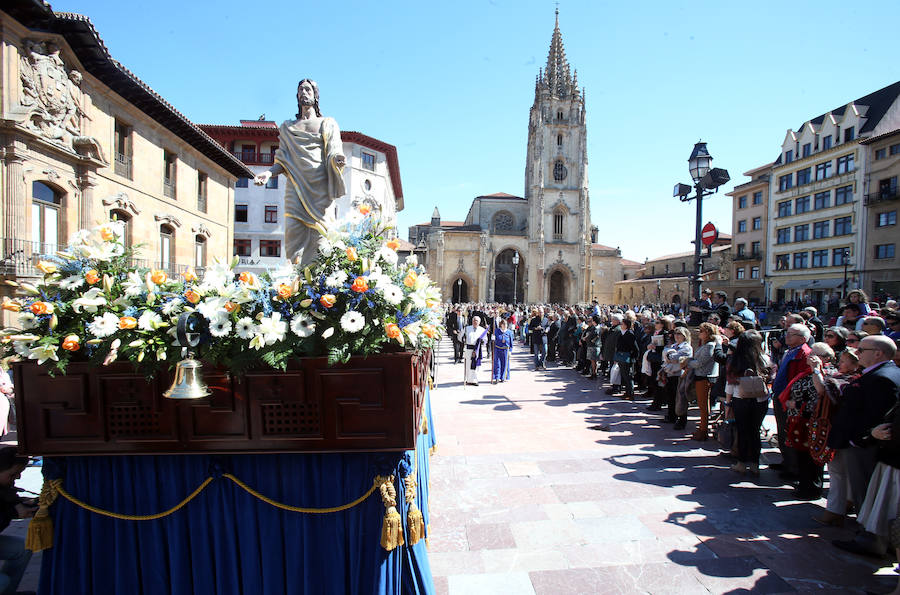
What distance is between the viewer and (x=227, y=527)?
108 inches

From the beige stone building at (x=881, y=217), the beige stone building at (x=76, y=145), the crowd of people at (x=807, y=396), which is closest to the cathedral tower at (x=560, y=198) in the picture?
the beige stone building at (x=881, y=217)

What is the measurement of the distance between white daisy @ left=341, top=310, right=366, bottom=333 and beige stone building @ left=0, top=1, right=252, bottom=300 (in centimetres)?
862

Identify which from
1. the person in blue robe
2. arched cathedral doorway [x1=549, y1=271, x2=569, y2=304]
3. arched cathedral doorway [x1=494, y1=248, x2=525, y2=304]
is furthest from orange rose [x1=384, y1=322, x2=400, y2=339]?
arched cathedral doorway [x1=549, y1=271, x2=569, y2=304]

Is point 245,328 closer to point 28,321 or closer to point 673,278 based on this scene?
point 28,321

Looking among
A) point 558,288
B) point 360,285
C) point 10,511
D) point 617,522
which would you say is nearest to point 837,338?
point 617,522

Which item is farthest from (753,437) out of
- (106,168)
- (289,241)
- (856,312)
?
(106,168)

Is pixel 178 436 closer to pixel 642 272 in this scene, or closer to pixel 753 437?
pixel 753 437

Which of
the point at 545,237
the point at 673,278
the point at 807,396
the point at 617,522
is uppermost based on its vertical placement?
the point at 545,237

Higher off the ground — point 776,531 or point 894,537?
point 894,537

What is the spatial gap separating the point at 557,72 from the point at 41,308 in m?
72.4

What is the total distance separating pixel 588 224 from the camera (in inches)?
2368

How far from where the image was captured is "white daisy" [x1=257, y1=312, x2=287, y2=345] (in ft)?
7.88

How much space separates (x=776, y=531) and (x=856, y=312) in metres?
5.84

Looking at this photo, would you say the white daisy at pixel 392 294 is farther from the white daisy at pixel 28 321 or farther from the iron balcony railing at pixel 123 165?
the iron balcony railing at pixel 123 165
